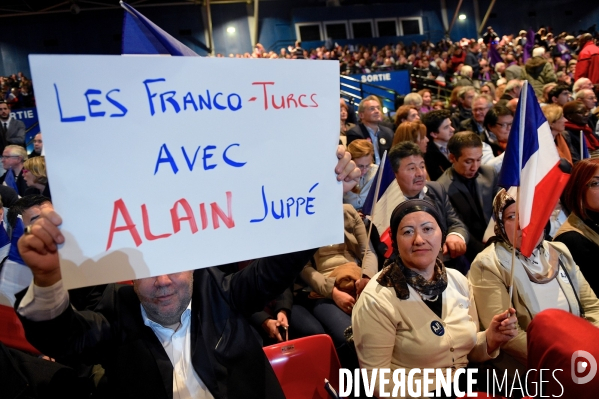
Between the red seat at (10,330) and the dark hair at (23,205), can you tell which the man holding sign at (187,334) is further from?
the dark hair at (23,205)

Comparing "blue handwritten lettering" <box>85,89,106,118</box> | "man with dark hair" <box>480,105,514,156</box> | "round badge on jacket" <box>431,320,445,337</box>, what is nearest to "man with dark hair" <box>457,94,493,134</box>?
"man with dark hair" <box>480,105,514,156</box>

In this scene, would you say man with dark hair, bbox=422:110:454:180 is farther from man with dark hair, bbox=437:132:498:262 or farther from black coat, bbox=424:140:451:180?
man with dark hair, bbox=437:132:498:262

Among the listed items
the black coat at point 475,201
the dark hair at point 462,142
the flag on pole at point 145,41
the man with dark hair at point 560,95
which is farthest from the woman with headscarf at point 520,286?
the man with dark hair at point 560,95

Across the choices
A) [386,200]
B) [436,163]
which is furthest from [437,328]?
[436,163]

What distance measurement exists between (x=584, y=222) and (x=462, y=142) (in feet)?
3.62

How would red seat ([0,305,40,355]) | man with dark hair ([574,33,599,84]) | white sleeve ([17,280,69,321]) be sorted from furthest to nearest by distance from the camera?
man with dark hair ([574,33,599,84]) → red seat ([0,305,40,355]) → white sleeve ([17,280,69,321])

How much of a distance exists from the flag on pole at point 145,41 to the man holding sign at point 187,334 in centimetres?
69

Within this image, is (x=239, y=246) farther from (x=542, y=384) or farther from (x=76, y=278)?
(x=542, y=384)

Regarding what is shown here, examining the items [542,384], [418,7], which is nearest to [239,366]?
[542,384]

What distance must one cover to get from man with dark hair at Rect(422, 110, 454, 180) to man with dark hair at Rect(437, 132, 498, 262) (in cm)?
72

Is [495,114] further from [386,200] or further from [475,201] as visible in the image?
[386,200]

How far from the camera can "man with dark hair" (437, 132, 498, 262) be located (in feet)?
12.1

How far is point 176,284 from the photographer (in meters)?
1.69

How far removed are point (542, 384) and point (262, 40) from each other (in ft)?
67.5
